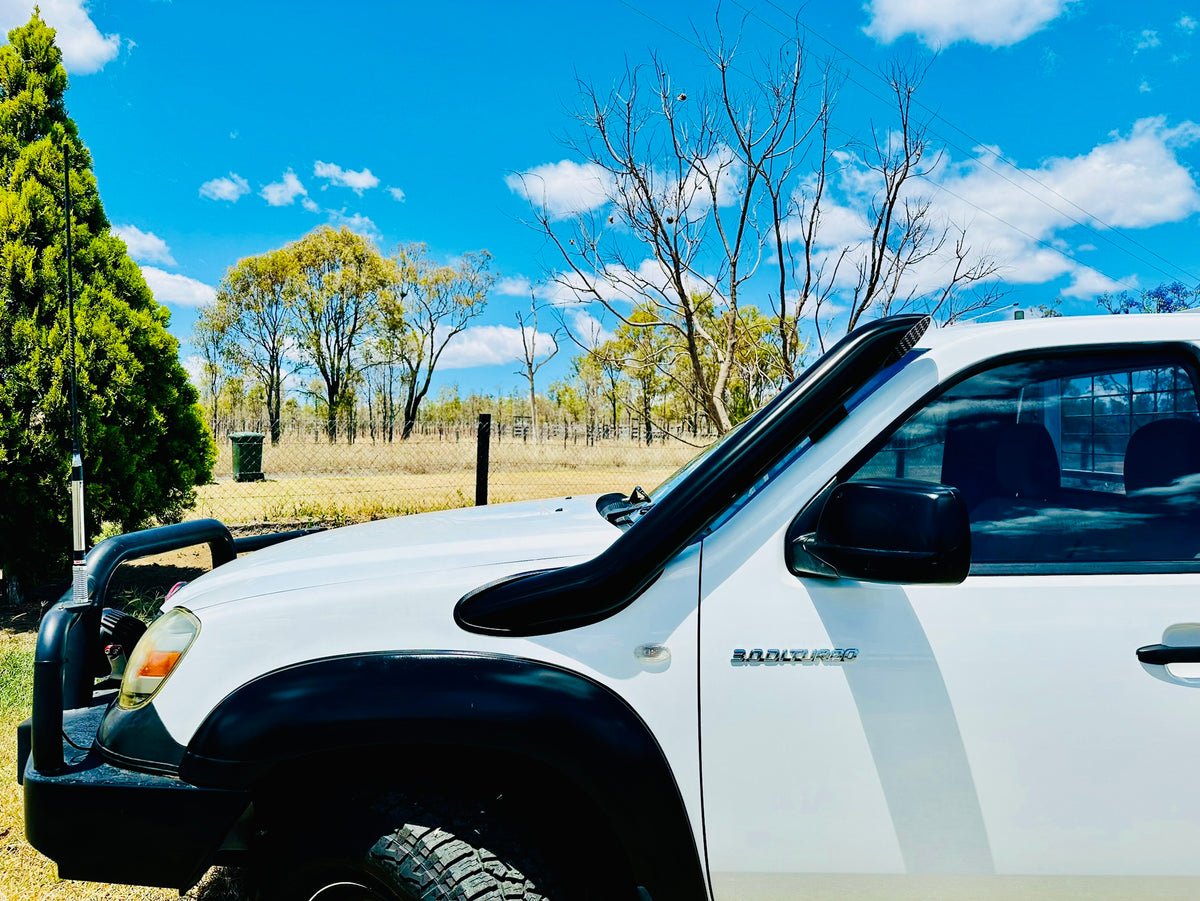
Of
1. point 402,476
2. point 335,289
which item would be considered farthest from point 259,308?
point 402,476

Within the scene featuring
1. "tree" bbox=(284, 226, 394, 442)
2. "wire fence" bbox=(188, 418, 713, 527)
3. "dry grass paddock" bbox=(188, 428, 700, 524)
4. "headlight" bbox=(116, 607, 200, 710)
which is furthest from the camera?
"tree" bbox=(284, 226, 394, 442)

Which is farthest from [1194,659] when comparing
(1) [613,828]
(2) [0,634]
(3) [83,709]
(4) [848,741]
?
(2) [0,634]

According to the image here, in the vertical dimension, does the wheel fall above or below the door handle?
below

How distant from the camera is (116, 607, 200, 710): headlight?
1.74 meters

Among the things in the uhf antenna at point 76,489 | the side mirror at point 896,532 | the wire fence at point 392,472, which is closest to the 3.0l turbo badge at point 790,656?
the side mirror at point 896,532

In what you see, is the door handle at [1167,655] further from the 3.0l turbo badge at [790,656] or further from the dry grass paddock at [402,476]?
the dry grass paddock at [402,476]

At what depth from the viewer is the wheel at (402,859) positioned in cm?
150

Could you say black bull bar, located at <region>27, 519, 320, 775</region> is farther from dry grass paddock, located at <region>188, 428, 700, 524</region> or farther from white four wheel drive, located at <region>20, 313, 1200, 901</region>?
dry grass paddock, located at <region>188, 428, 700, 524</region>

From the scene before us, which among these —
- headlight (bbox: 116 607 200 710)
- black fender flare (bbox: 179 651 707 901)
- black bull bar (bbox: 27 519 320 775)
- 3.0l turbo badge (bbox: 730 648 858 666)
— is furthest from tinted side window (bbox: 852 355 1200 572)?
black bull bar (bbox: 27 519 320 775)

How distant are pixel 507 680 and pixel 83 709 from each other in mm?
1409

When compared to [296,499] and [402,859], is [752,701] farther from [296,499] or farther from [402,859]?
[296,499]

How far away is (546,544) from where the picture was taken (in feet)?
6.02

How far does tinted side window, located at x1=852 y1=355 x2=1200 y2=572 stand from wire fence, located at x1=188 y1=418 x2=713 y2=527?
5898 mm

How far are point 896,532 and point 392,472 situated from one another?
2060 cm
